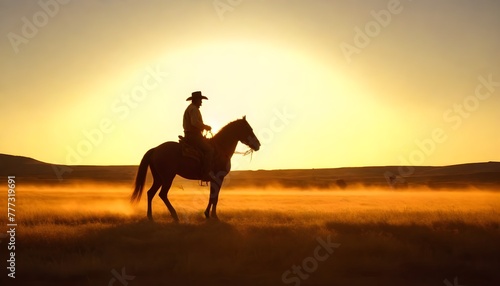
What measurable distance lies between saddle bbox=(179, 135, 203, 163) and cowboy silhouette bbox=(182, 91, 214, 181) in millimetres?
86

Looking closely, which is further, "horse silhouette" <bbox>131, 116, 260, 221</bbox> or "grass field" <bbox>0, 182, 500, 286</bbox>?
"horse silhouette" <bbox>131, 116, 260, 221</bbox>

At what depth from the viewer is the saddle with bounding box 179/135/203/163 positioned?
576 inches

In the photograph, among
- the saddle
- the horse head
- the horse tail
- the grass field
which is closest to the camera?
the grass field

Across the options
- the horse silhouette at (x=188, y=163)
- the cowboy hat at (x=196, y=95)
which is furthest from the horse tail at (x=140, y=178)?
the cowboy hat at (x=196, y=95)

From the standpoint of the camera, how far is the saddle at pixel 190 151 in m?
14.6

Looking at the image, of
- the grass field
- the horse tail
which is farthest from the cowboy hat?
the grass field

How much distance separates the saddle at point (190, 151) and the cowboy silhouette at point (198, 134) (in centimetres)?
9

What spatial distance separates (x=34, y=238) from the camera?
34.8 feet

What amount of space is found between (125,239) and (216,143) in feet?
17.3

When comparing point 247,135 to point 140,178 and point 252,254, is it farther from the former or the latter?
point 252,254

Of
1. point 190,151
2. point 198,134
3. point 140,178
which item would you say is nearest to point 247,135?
point 198,134

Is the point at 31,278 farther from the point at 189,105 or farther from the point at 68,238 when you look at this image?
the point at 189,105

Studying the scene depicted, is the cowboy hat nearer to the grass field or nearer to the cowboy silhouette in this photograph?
the cowboy silhouette

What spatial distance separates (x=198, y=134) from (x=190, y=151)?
0.55m
